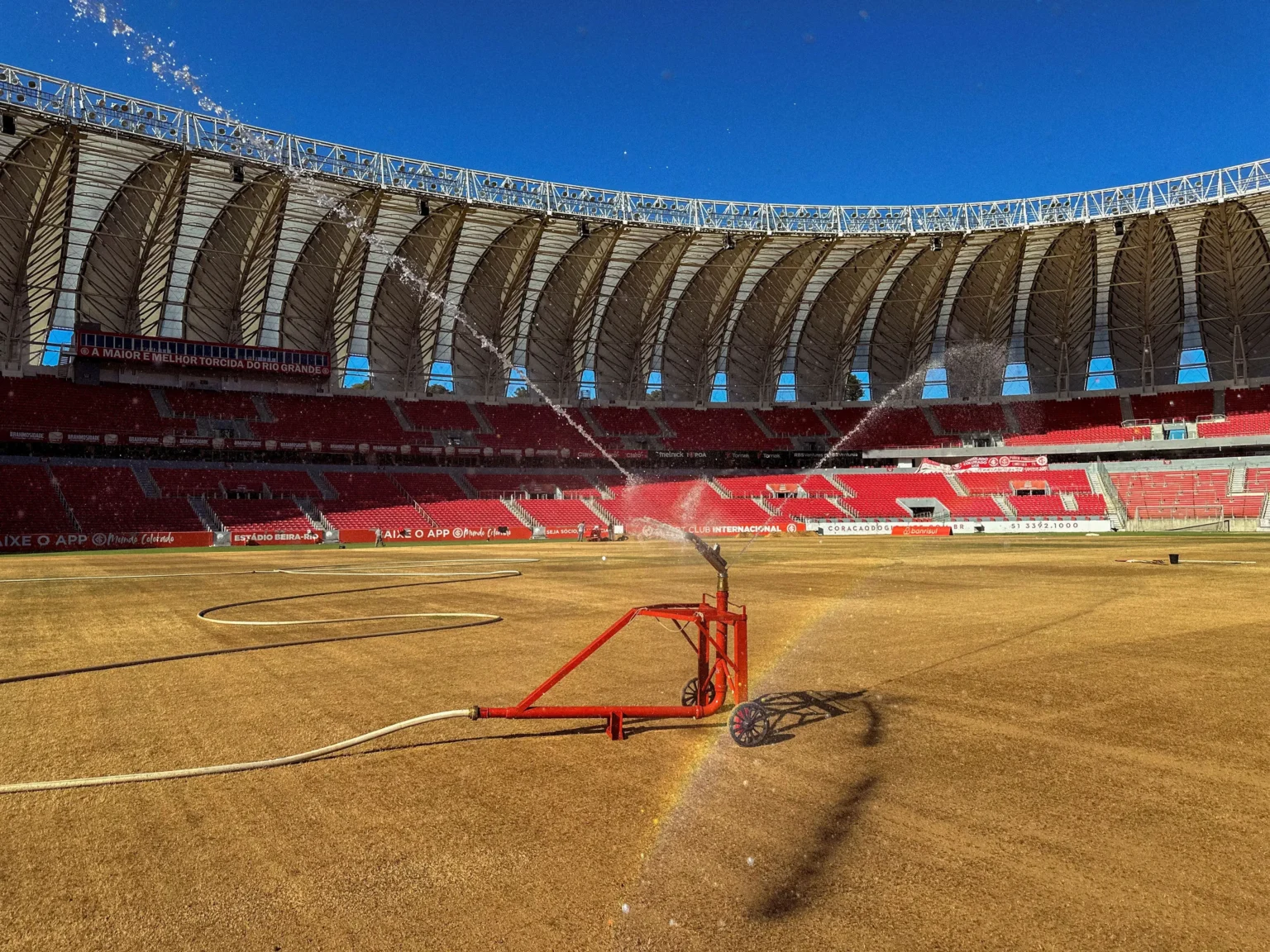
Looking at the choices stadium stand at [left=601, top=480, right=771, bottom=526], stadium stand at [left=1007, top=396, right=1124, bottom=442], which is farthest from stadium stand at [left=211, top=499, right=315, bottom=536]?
stadium stand at [left=1007, top=396, right=1124, bottom=442]

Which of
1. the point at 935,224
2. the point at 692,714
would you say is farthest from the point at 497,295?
the point at 692,714

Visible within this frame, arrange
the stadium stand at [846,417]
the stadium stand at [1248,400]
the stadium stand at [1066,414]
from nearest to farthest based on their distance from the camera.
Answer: the stadium stand at [1248,400] → the stadium stand at [1066,414] → the stadium stand at [846,417]

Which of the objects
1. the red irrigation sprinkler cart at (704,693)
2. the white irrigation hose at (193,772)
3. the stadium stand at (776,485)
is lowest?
the white irrigation hose at (193,772)

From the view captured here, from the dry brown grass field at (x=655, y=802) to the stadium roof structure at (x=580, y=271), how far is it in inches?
1640

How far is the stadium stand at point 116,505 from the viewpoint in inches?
1892

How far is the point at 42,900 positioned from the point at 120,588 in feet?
67.6

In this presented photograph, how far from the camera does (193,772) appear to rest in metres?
6.26

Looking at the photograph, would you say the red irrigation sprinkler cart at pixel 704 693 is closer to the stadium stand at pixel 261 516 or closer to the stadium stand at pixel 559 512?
the stadium stand at pixel 261 516

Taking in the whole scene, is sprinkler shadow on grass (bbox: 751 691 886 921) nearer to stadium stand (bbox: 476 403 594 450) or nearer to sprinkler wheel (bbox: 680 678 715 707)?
sprinkler wheel (bbox: 680 678 715 707)

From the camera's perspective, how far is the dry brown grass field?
403cm

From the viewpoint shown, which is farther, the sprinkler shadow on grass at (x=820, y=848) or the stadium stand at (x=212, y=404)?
the stadium stand at (x=212, y=404)

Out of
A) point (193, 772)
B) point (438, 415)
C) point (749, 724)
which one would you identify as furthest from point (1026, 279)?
point (193, 772)

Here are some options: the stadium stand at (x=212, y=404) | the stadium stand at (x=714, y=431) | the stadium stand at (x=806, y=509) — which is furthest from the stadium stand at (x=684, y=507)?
the stadium stand at (x=212, y=404)

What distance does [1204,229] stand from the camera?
5644 centimetres
